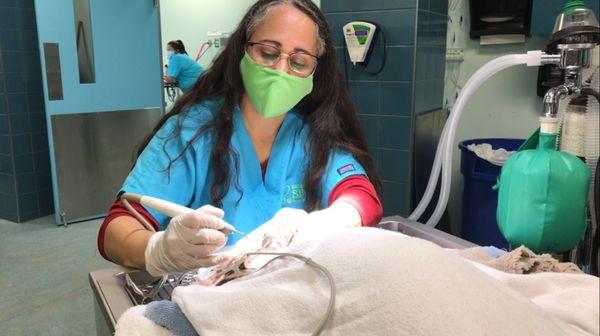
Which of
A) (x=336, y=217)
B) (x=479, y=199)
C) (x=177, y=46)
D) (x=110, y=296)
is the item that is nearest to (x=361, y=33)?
(x=479, y=199)

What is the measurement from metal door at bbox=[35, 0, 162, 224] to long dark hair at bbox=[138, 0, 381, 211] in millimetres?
2001

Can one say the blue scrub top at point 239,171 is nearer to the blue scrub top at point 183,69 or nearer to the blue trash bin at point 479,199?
the blue trash bin at point 479,199

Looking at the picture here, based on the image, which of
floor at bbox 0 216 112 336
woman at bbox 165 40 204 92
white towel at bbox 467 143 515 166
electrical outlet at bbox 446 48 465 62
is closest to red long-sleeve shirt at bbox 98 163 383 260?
white towel at bbox 467 143 515 166

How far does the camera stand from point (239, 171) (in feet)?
3.91

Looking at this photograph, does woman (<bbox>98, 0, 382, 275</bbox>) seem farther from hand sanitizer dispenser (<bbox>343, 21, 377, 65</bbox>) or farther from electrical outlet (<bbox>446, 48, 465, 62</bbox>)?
electrical outlet (<bbox>446, 48, 465, 62</bbox>)

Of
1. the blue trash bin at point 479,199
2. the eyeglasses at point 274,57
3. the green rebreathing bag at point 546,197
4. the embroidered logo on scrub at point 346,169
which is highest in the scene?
the eyeglasses at point 274,57

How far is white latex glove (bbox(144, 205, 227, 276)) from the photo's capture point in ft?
2.59

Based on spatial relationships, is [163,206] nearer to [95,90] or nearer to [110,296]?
[110,296]

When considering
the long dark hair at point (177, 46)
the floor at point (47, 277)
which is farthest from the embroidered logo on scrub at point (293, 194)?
the long dark hair at point (177, 46)

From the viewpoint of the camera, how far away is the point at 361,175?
4.19 feet

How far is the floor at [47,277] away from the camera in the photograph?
6.60ft

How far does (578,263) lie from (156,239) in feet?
2.31

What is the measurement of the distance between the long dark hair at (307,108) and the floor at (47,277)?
1222 millimetres

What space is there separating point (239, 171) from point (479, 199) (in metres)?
1.16
